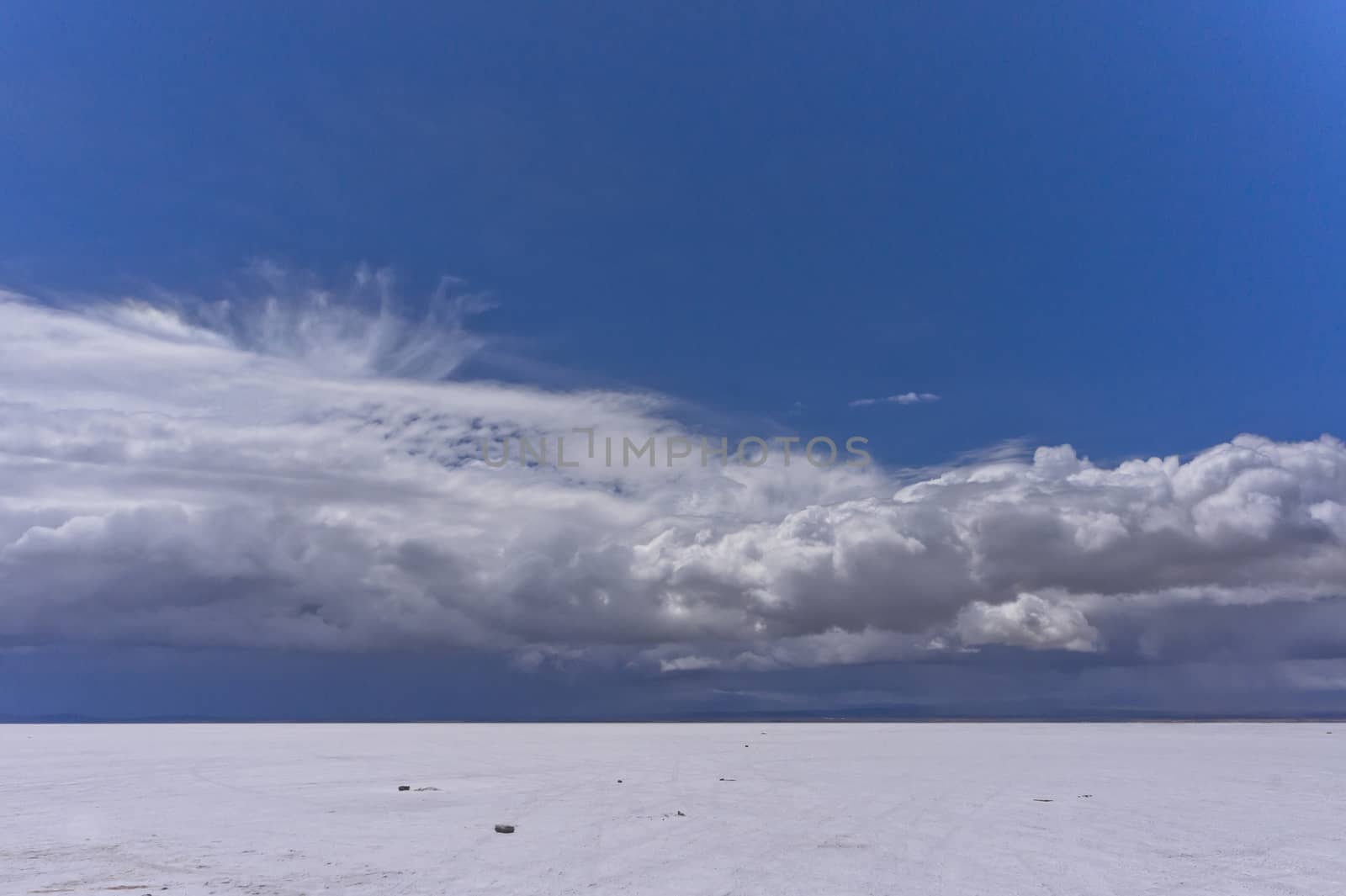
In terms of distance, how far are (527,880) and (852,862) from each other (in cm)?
755

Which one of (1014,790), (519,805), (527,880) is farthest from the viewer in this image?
(1014,790)

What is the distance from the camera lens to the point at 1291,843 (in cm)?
2403

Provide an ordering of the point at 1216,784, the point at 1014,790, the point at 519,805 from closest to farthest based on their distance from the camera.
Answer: the point at 519,805 → the point at 1014,790 → the point at 1216,784

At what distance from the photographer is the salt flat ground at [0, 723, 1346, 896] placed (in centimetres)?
1975

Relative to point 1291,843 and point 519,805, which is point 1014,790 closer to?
point 1291,843

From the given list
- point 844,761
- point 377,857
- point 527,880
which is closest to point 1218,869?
point 527,880

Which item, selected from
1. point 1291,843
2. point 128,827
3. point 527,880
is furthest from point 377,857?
point 1291,843

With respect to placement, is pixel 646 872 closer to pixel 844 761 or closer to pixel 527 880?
pixel 527 880

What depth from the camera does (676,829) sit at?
26328mm

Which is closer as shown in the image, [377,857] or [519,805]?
[377,857]

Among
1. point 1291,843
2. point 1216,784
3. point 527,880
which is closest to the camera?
point 527,880

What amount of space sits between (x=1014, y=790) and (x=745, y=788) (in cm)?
1056

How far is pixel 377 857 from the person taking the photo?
73.4 feet

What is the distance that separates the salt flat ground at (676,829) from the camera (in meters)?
19.8
